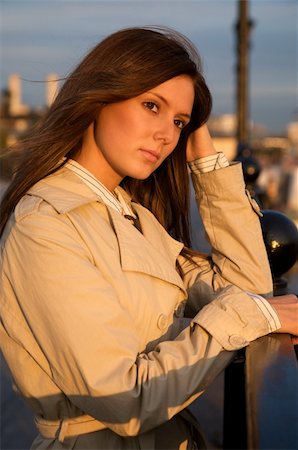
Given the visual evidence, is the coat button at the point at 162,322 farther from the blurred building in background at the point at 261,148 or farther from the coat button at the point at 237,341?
the blurred building in background at the point at 261,148

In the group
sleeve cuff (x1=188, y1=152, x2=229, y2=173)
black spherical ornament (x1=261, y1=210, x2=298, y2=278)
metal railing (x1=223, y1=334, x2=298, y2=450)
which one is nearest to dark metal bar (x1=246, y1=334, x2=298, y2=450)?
metal railing (x1=223, y1=334, x2=298, y2=450)

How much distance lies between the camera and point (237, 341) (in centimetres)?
214

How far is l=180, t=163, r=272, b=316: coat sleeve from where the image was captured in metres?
2.90

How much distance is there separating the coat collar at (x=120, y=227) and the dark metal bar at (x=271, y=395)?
43cm

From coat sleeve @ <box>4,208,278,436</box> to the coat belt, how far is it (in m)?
0.16

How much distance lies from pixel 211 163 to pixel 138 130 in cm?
64

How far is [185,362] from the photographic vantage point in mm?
2068

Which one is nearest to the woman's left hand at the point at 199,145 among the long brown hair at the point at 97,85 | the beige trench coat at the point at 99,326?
the long brown hair at the point at 97,85

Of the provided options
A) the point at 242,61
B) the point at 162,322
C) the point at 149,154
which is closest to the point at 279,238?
the point at 149,154

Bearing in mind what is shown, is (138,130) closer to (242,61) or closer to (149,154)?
(149,154)

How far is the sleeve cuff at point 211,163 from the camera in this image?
9.93 ft

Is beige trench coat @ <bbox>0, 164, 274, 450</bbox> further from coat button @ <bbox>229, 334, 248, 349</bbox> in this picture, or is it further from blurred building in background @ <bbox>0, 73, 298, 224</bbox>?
blurred building in background @ <bbox>0, 73, 298, 224</bbox>

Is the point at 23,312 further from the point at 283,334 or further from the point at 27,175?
the point at 283,334

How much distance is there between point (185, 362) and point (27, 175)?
0.85m
